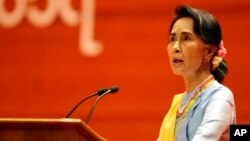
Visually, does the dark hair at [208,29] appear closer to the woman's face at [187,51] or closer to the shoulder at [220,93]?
the woman's face at [187,51]

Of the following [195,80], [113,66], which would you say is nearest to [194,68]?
[195,80]

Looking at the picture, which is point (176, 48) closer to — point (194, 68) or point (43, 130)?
point (194, 68)

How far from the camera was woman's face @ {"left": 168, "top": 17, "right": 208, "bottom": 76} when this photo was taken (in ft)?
6.91

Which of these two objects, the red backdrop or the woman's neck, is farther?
the red backdrop

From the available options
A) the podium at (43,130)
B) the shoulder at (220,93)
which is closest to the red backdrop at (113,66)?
the shoulder at (220,93)

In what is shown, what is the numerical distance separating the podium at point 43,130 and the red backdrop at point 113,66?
5.33ft

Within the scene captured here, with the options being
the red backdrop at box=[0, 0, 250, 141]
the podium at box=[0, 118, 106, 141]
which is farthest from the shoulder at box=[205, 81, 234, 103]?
the red backdrop at box=[0, 0, 250, 141]

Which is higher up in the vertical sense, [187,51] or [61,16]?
[61,16]

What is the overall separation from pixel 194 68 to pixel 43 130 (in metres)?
0.76

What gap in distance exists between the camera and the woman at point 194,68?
6.53 ft

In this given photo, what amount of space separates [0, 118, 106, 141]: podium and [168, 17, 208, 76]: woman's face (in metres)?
0.63

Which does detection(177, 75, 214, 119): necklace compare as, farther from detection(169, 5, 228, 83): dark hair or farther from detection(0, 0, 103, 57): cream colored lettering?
detection(0, 0, 103, 57): cream colored lettering

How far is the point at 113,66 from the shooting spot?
3256mm

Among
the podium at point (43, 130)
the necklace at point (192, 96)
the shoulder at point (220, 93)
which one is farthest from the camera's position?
the necklace at point (192, 96)
